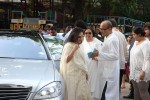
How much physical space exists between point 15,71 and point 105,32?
280cm

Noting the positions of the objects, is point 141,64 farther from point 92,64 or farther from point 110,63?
point 92,64

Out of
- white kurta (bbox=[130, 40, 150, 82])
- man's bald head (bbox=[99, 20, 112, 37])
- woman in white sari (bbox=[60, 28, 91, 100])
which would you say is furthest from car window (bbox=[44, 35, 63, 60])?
white kurta (bbox=[130, 40, 150, 82])

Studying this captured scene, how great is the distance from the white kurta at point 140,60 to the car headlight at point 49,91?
260 centimetres

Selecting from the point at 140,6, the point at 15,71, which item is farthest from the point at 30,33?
the point at 140,6

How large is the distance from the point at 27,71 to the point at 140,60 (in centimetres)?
283

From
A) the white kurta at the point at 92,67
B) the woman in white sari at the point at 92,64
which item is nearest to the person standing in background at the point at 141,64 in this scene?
the woman in white sari at the point at 92,64

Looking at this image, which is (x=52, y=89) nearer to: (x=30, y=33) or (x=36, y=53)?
(x=36, y=53)

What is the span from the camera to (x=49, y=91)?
5684mm

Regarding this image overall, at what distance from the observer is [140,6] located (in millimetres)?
39312

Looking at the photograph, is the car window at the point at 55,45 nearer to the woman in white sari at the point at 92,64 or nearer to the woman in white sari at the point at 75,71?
the woman in white sari at the point at 92,64

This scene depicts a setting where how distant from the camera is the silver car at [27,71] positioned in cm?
552

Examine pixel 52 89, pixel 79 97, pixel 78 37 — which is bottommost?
pixel 79 97

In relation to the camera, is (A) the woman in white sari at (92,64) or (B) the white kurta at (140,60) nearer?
(B) the white kurta at (140,60)

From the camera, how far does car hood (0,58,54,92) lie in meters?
5.60
